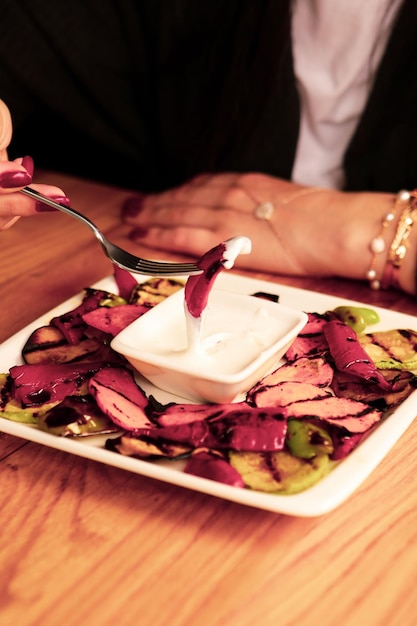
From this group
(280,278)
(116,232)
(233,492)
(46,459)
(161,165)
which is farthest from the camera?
(161,165)

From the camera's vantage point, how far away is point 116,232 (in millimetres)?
1391

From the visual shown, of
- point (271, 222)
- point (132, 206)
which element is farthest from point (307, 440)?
point (132, 206)

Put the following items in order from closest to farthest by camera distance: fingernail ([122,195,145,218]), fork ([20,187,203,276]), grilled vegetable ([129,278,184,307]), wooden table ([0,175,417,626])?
wooden table ([0,175,417,626])
fork ([20,187,203,276])
grilled vegetable ([129,278,184,307])
fingernail ([122,195,145,218])

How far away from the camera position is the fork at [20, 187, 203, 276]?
83cm

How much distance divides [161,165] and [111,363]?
102 cm

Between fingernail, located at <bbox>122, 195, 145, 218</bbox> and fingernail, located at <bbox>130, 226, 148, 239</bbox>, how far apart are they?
0.09 metres

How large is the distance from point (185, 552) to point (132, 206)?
919 mm

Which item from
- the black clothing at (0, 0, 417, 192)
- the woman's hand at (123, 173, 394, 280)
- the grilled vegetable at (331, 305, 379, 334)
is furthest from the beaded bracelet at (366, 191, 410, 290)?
the black clothing at (0, 0, 417, 192)

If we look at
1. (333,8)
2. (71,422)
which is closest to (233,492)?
(71,422)

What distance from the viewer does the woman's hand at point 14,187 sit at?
0.84 m

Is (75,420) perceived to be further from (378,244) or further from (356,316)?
(378,244)

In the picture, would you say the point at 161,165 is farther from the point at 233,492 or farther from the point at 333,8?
the point at 233,492

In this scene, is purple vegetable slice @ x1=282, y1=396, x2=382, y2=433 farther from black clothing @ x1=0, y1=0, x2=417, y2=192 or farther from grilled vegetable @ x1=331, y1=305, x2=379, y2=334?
black clothing @ x1=0, y1=0, x2=417, y2=192

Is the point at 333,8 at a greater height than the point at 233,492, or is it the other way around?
the point at 333,8
